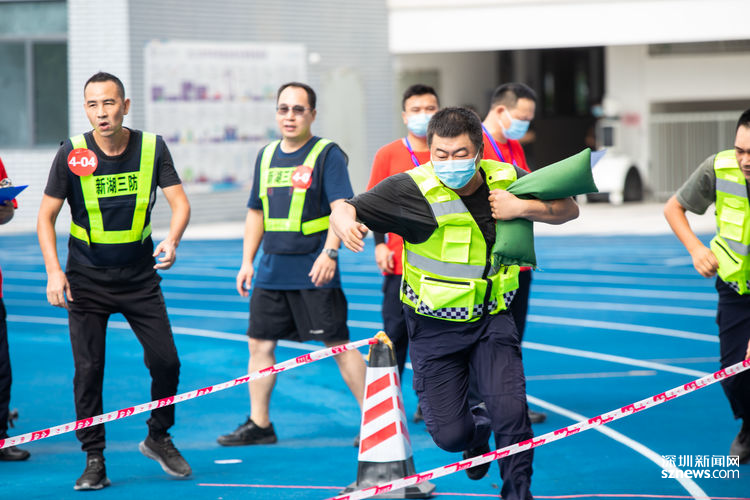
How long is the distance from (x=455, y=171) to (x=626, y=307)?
8.32 metres

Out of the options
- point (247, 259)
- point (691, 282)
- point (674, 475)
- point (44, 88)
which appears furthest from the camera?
point (44, 88)

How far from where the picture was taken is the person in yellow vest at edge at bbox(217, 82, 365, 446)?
6.75 meters

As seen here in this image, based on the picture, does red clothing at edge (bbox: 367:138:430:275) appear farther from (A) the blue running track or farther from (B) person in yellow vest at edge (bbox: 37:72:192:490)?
(B) person in yellow vest at edge (bbox: 37:72:192:490)

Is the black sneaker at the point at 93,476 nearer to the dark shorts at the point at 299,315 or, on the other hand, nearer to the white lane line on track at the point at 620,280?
the dark shorts at the point at 299,315

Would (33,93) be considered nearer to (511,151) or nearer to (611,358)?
(611,358)

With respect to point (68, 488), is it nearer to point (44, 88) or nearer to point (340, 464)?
point (340, 464)

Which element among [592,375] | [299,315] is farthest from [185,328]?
[299,315]

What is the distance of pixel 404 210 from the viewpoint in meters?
5.03

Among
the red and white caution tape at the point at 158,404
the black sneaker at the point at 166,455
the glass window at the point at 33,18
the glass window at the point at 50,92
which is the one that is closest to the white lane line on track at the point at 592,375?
the red and white caution tape at the point at 158,404

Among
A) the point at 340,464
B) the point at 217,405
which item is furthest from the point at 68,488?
the point at 217,405

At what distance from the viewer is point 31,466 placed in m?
6.40

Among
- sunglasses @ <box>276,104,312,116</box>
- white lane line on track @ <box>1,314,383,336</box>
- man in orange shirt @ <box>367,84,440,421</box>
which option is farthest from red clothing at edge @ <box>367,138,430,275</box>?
white lane line on track @ <box>1,314,383,336</box>

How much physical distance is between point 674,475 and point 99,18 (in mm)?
19430

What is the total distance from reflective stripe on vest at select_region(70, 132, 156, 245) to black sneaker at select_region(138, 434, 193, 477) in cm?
118
